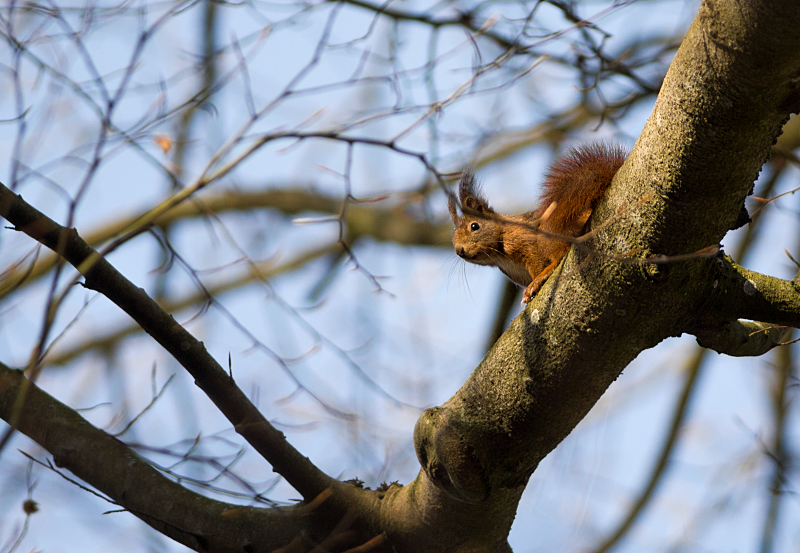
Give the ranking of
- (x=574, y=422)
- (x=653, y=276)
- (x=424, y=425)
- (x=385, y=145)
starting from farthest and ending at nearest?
(x=424, y=425) < (x=574, y=422) < (x=385, y=145) < (x=653, y=276)

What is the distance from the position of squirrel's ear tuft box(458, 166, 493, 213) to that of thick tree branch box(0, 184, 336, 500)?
1283 mm

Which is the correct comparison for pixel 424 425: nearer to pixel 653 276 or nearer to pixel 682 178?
pixel 653 276

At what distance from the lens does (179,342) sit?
1.71 m

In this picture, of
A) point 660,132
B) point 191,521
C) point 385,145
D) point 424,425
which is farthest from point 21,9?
point 660,132

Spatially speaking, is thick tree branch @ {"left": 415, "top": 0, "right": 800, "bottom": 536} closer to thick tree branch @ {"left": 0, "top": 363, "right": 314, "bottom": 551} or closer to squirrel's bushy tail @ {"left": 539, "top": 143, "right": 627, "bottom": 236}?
squirrel's bushy tail @ {"left": 539, "top": 143, "right": 627, "bottom": 236}

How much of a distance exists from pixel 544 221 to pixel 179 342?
1108mm

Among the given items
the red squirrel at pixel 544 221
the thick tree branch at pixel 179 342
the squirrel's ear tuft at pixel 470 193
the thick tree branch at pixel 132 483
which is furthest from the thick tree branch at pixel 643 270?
the squirrel's ear tuft at pixel 470 193

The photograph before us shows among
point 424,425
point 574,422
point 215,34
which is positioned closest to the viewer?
point 574,422

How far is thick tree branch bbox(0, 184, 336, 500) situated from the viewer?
1486 mm

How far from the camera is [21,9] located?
6.52 ft

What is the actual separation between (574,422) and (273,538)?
919 mm

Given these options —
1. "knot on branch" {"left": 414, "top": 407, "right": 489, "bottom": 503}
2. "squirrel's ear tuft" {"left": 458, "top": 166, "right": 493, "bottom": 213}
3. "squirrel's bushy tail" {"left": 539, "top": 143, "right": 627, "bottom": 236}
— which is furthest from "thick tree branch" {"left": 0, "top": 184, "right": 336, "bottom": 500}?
"squirrel's ear tuft" {"left": 458, "top": 166, "right": 493, "bottom": 213}

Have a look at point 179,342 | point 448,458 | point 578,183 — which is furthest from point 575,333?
point 179,342

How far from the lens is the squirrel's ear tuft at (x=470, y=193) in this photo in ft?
8.90
